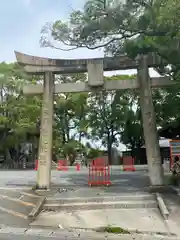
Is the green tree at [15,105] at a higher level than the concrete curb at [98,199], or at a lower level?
higher

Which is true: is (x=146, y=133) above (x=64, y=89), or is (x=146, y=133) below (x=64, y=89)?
below

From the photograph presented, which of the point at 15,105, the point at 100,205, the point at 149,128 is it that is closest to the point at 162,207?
the point at 100,205

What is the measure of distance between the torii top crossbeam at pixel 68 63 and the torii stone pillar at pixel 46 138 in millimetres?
398

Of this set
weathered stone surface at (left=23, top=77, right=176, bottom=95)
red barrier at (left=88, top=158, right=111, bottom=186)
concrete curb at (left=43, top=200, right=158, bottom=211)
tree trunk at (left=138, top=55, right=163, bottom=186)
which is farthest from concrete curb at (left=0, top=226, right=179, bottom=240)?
weathered stone surface at (left=23, top=77, right=176, bottom=95)

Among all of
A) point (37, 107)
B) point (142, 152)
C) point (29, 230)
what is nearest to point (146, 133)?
point (29, 230)

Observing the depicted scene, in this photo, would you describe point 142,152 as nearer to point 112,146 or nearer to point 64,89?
point 112,146

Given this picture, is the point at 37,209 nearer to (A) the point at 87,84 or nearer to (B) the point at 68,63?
(A) the point at 87,84

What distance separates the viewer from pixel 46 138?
14961 mm

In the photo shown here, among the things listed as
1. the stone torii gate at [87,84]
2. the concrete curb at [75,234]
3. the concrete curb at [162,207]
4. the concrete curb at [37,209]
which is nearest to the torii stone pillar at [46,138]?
the stone torii gate at [87,84]

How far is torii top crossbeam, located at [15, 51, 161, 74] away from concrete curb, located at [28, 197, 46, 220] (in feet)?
19.8

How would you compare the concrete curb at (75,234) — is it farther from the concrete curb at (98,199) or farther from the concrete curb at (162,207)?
the concrete curb at (98,199)

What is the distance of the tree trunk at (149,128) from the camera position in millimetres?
14375

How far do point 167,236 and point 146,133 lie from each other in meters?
6.48

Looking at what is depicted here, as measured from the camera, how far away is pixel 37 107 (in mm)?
35000
